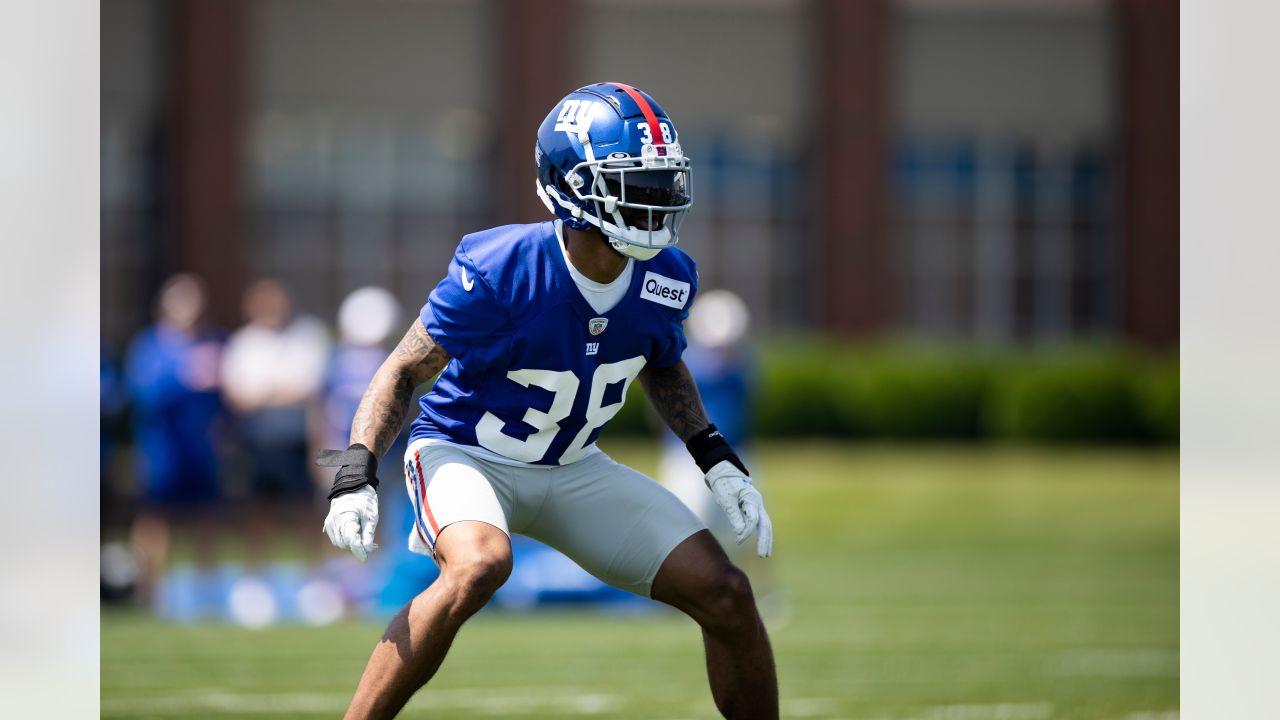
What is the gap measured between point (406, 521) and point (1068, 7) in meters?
19.9

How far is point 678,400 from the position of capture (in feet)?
15.7

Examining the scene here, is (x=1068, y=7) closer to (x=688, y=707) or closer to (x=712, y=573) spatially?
(x=688, y=707)

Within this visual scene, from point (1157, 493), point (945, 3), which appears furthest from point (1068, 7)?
point (1157, 493)

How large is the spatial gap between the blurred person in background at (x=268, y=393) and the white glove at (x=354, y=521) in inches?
289

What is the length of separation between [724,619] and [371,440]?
1.04 m

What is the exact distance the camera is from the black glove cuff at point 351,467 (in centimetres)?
411

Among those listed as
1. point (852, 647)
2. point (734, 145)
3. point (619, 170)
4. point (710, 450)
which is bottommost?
point (852, 647)

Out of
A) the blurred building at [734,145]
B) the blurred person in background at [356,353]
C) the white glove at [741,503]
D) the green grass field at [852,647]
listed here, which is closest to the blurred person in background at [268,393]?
the blurred person in background at [356,353]

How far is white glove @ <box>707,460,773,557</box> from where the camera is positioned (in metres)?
4.55

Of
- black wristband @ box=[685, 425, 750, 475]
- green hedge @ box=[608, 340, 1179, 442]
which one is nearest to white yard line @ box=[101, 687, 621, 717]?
black wristband @ box=[685, 425, 750, 475]

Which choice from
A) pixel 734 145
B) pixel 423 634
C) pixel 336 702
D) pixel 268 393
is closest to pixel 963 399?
pixel 734 145

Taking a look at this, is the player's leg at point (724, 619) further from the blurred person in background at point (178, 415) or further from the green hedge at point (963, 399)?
the green hedge at point (963, 399)

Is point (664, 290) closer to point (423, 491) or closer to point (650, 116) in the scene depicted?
point (650, 116)

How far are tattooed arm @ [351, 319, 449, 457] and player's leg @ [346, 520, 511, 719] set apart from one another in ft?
1.49
